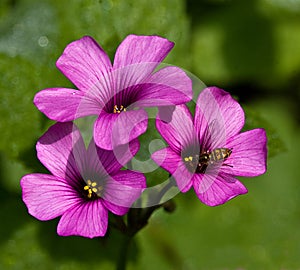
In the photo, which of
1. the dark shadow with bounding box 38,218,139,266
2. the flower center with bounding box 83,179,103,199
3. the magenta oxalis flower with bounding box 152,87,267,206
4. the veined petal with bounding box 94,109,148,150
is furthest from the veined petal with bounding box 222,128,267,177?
the dark shadow with bounding box 38,218,139,266

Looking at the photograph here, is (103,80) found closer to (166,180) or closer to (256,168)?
(166,180)

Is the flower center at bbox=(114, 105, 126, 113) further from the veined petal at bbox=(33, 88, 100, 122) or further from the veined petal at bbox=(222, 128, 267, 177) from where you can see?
the veined petal at bbox=(222, 128, 267, 177)

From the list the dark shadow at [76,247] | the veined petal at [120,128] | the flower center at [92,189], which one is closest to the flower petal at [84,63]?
the veined petal at [120,128]

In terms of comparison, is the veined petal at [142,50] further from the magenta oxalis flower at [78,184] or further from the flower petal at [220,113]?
the magenta oxalis flower at [78,184]

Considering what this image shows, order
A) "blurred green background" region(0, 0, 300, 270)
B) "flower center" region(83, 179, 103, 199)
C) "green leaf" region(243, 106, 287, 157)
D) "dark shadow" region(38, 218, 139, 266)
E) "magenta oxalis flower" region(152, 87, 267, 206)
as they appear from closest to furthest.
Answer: "magenta oxalis flower" region(152, 87, 267, 206)
"flower center" region(83, 179, 103, 199)
"green leaf" region(243, 106, 287, 157)
"blurred green background" region(0, 0, 300, 270)
"dark shadow" region(38, 218, 139, 266)

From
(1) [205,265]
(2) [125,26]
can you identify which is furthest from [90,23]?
(1) [205,265]
